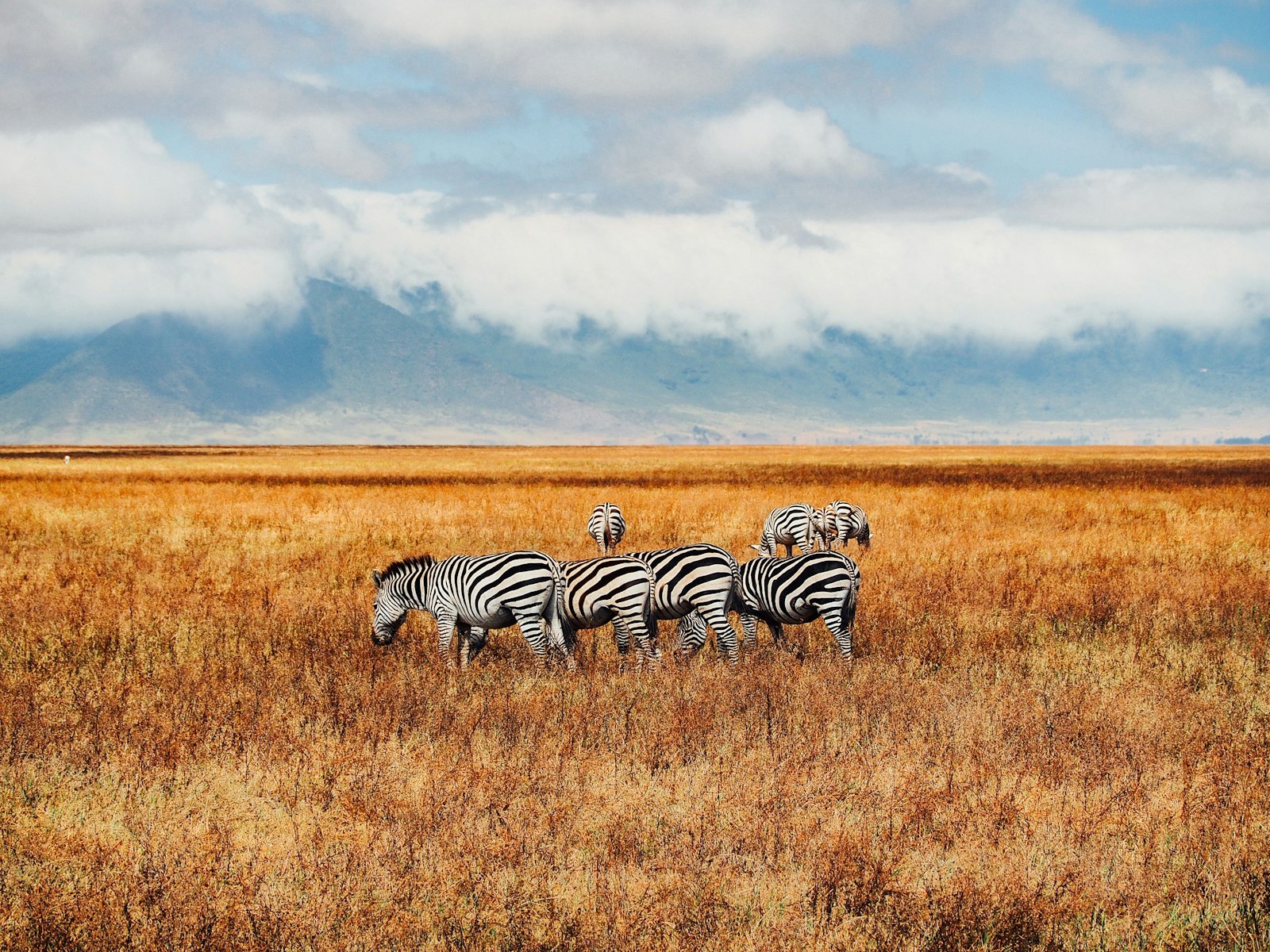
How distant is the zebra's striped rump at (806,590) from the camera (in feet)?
39.9

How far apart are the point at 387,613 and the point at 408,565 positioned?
0.62 meters

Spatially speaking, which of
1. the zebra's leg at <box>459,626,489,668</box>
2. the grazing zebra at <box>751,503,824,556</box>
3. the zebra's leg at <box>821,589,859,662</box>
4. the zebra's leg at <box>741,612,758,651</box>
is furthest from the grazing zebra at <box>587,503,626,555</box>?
the zebra's leg at <box>821,589,859,662</box>

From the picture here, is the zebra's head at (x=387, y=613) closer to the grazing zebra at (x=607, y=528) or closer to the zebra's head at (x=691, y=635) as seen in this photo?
the zebra's head at (x=691, y=635)

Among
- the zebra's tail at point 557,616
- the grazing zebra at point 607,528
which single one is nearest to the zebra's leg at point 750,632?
the zebra's tail at point 557,616

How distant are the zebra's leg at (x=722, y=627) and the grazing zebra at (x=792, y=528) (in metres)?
10.6

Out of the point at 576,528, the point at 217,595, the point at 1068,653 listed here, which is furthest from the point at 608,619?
the point at 576,528

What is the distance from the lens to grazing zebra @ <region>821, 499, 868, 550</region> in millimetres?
24500

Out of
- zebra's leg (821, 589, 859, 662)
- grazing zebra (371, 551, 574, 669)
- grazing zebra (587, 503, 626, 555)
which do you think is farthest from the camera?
grazing zebra (587, 503, 626, 555)

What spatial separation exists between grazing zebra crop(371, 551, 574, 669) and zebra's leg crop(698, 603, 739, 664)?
155 cm

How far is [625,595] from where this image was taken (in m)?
11.7

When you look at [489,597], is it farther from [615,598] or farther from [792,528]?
[792,528]

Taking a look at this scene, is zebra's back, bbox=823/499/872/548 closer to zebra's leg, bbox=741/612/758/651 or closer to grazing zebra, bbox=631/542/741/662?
zebra's leg, bbox=741/612/758/651

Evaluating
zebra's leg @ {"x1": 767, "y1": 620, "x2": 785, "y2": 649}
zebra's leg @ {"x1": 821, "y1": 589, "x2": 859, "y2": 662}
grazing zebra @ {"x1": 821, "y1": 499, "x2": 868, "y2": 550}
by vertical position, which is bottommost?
zebra's leg @ {"x1": 767, "y1": 620, "x2": 785, "y2": 649}

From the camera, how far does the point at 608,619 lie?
39.7 feet
